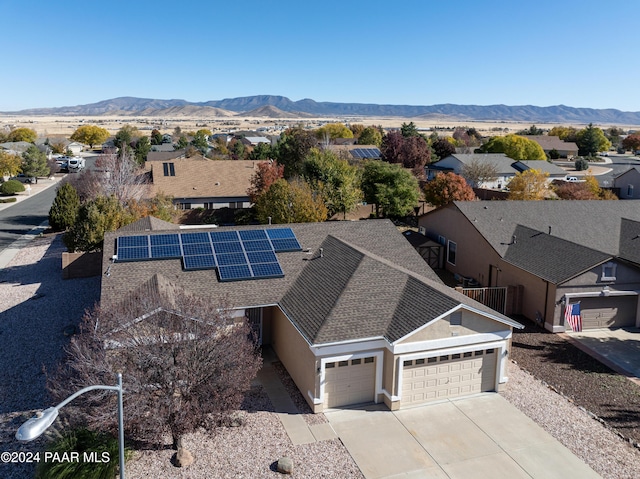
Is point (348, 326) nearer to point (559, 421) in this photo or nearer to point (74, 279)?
point (559, 421)

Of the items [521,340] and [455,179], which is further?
[455,179]

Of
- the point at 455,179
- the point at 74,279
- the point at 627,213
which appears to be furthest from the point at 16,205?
the point at 627,213

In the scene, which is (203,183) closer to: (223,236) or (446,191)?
(446,191)

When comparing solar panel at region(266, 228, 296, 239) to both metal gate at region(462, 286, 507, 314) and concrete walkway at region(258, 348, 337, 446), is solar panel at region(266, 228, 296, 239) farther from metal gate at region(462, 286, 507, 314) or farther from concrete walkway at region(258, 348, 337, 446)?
metal gate at region(462, 286, 507, 314)

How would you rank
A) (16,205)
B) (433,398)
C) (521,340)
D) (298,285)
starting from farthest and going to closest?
1. (16,205)
2. (521,340)
3. (298,285)
4. (433,398)

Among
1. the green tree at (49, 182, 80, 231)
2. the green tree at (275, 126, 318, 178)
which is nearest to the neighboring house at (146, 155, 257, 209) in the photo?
the green tree at (275, 126, 318, 178)
